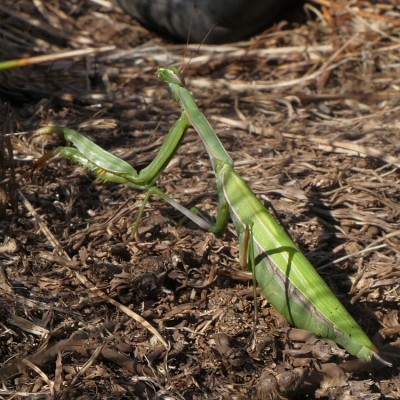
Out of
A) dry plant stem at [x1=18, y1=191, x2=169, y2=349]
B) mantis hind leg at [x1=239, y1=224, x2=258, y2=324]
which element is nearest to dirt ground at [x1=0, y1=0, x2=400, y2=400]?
dry plant stem at [x1=18, y1=191, x2=169, y2=349]

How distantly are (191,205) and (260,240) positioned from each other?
62 centimetres

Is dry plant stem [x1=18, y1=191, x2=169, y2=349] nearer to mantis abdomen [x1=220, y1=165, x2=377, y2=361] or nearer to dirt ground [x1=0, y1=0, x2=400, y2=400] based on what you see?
dirt ground [x1=0, y1=0, x2=400, y2=400]

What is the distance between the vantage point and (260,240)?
209cm

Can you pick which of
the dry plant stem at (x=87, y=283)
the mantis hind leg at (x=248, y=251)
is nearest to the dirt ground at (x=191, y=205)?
the dry plant stem at (x=87, y=283)

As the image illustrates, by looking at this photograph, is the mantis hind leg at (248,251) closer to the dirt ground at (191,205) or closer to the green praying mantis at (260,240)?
the green praying mantis at (260,240)

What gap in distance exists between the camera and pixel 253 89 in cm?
357

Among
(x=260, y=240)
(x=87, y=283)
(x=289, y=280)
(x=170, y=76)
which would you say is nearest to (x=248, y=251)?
(x=260, y=240)

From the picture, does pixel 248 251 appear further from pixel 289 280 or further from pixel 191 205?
pixel 191 205

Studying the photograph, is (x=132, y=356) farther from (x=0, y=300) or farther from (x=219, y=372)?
(x=0, y=300)

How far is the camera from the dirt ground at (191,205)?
200 centimetres

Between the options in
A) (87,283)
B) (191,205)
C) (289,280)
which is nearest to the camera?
(289,280)

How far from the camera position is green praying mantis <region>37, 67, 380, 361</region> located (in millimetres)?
1982

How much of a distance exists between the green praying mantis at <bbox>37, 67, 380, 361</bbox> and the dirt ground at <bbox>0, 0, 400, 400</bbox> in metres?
0.08

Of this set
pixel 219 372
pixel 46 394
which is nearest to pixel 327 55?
pixel 219 372
